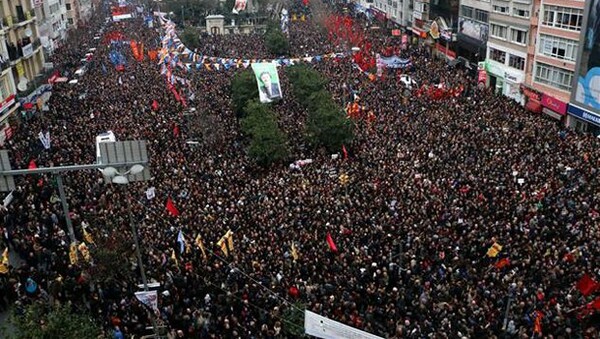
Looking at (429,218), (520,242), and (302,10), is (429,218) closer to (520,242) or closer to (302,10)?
(520,242)

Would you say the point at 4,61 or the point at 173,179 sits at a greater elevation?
the point at 4,61

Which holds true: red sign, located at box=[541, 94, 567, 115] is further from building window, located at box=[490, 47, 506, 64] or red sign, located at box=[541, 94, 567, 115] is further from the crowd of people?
building window, located at box=[490, 47, 506, 64]

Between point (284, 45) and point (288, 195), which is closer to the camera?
point (288, 195)

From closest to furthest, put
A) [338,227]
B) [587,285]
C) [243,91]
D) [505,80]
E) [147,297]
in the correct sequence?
[147,297], [587,285], [338,227], [243,91], [505,80]

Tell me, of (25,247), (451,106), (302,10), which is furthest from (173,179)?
(302,10)

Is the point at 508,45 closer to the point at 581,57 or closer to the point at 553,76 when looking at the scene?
the point at 553,76

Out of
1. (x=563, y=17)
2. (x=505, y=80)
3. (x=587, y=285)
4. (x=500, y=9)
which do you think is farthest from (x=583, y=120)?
(x=587, y=285)
